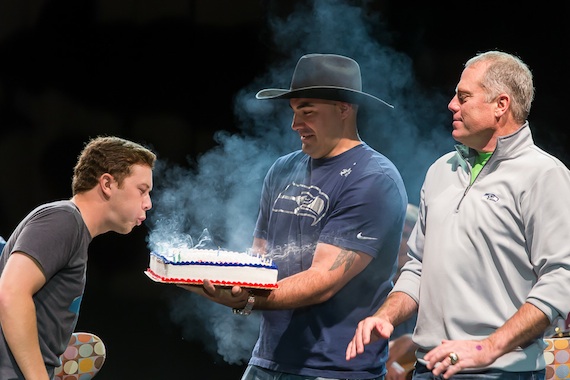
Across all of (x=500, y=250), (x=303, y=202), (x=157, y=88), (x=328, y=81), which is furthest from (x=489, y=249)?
(x=157, y=88)

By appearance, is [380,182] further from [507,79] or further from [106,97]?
[106,97]

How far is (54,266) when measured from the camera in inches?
106

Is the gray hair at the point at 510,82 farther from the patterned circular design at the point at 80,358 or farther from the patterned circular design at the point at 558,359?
the patterned circular design at the point at 80,358

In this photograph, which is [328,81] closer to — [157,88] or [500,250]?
[500,250]

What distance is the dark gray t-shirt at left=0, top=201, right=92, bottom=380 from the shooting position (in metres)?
2.69

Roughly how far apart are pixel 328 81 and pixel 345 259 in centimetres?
78

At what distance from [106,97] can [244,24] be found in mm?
892

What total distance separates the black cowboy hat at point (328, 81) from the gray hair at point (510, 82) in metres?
0.63

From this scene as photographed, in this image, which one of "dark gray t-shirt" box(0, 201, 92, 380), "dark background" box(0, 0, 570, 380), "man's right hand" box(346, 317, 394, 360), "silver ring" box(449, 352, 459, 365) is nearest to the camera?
"silver ring" box(449, 352, 459, 365)

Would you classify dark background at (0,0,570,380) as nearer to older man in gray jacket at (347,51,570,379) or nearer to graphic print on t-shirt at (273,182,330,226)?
graphic print on t-shirt at (273,182,330,226)

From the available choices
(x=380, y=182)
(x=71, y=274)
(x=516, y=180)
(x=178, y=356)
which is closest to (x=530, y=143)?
(x=516, y=180)

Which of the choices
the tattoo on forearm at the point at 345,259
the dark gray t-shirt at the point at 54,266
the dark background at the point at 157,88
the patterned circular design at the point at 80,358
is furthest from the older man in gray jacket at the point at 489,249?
the dark background at the point at 157,88

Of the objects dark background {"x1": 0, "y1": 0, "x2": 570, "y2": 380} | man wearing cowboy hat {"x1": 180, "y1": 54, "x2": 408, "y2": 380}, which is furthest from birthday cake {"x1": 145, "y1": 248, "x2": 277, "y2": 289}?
dark background {"x1": 0, "y1": 0, "x2": 570, "y2": 380}

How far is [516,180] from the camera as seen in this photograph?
8.25ft
